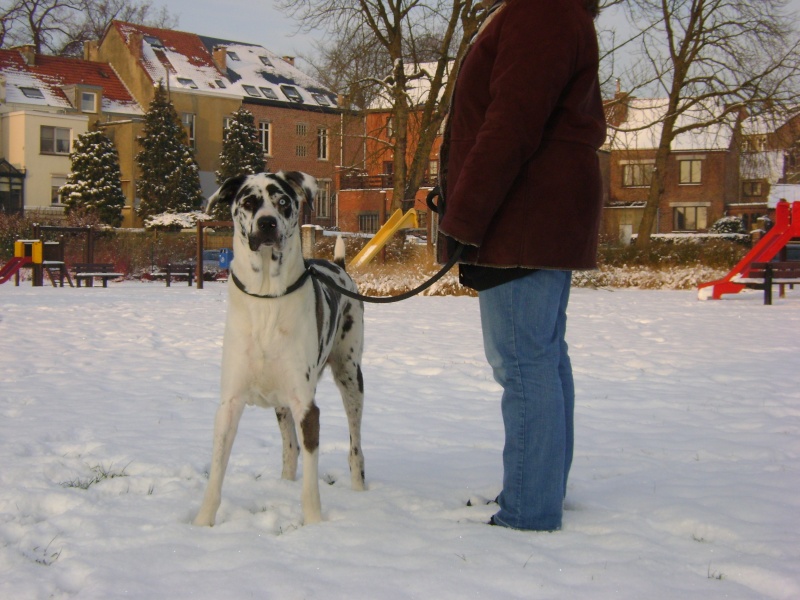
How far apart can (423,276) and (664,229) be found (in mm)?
36321

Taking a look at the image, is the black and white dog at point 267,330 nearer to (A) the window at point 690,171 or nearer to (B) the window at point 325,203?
(B) the window at point 325,203

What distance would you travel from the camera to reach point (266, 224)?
370 centimetres

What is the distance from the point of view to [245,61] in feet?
172

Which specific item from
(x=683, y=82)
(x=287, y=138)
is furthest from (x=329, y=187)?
(x=683, y=82)

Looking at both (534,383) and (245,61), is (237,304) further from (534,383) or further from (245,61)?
(245,61)

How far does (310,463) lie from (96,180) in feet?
127

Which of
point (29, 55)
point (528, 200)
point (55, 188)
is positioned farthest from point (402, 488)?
point (29, 55)

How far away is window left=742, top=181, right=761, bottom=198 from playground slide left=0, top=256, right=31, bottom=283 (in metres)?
44.9

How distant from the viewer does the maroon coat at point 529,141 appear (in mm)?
3158

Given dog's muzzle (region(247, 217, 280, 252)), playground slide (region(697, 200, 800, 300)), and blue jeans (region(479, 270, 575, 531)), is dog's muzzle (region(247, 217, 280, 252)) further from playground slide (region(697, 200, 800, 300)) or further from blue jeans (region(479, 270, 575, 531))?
playground slide (region(697, 200, 800, 300))

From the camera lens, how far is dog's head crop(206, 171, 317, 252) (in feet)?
12.2

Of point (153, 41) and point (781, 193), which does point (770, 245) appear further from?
point (153, 41)

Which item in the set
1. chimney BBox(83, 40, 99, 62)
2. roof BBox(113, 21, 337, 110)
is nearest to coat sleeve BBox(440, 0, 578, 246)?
roof BBox(113, 21, 337, 110)

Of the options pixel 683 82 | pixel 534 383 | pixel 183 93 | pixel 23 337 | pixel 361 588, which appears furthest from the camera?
pixel 183 93
